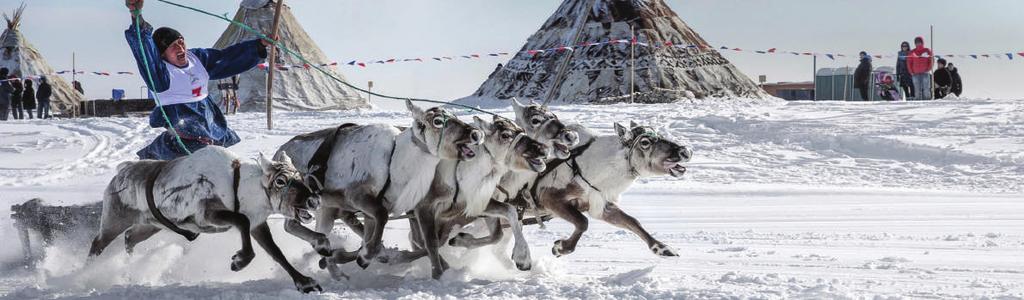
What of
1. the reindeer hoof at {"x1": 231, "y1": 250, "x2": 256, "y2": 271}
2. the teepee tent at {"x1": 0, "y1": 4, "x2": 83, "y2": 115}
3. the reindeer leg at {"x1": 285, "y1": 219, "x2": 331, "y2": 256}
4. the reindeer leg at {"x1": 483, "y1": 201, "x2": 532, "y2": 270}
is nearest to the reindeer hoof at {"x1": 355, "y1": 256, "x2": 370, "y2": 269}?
the reindeer leg at {"x1": 285, "y1": 219, "x2": 331, "y2": 256}

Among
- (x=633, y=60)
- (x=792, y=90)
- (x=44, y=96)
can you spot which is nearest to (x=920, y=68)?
(x=633, y=60)

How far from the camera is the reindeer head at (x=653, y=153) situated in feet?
26.0

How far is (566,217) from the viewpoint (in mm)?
7961

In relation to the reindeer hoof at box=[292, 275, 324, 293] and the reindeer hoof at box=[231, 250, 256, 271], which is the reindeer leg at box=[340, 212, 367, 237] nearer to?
the reindeer hoof at box=[292, 275, 324, 293]

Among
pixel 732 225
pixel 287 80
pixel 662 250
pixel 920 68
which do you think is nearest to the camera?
pixel 662 250

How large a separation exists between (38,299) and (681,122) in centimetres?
1566

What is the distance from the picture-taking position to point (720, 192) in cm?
1416

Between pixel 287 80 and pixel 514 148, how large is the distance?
25.2 meters

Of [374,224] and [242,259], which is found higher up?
[374,224]

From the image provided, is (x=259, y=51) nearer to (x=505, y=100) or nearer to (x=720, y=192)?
(x=720, y=192)

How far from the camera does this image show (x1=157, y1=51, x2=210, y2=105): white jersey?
25.5ft

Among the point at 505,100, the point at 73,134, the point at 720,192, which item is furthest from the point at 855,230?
the point at 505,100

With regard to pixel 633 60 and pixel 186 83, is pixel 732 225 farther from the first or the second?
pixel 633 60

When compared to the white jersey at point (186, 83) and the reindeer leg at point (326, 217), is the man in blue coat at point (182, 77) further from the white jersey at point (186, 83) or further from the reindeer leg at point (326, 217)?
the reindeer leg at point (326, 217)
